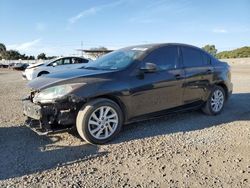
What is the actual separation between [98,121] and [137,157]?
93cm

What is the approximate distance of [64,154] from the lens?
437 centimetres

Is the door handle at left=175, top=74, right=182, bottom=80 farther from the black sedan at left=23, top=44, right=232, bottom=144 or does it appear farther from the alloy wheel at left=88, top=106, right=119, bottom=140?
the alloy wheel at left=88, top=106, right=119, bottom=140

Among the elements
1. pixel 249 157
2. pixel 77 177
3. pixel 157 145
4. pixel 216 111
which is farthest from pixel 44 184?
pixel 216 111

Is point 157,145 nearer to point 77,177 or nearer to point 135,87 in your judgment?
point 135,87

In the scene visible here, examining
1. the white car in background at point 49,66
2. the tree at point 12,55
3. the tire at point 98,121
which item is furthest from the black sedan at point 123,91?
the tree at point 12,55

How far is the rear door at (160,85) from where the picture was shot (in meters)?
5.29

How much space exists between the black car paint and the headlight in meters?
0.07

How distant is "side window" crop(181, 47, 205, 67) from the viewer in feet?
20.5

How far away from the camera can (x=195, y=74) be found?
632 centimetres

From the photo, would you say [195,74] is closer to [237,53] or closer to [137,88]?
[137,88]

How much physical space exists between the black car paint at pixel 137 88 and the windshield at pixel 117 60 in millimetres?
167

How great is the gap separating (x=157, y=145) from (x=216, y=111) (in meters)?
2.57

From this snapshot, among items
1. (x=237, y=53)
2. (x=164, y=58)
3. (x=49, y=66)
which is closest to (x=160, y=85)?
(x=164, y=58)

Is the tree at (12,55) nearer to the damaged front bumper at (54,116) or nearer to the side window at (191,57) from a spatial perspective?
the side window at (191,57)
